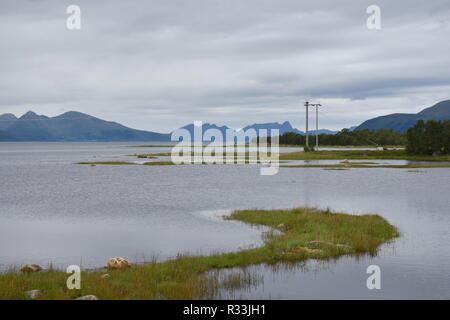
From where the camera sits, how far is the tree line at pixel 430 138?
548ft

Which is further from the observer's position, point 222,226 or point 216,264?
point 222,226

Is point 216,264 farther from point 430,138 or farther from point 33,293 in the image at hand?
point 430,138

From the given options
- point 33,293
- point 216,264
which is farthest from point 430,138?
point 33,293

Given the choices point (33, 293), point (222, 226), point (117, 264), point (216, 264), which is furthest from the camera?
point (222, 226)

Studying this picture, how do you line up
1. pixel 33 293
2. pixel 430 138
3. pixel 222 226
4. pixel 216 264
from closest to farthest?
pixel 33 293, pixel 216 264, pixel 222 226, pixel 430 138

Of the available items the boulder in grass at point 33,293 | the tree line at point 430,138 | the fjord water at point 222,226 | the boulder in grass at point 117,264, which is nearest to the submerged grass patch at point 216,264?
the boulder in grass at point 33,293

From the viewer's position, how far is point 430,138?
170 m

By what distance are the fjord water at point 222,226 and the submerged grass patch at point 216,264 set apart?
1.37m

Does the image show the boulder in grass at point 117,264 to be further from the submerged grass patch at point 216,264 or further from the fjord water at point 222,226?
the fjord water at point 222,226

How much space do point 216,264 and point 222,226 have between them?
15035 millimetres

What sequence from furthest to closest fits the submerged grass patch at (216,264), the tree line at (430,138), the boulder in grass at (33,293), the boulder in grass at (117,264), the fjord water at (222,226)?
the tree line at (430,138) < the boulder in grass at (117,264) < the fjord water at (222,226) < the submerged grass patch at (216,264) < the boulder in grass at (33,293)

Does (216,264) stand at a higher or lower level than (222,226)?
higher
